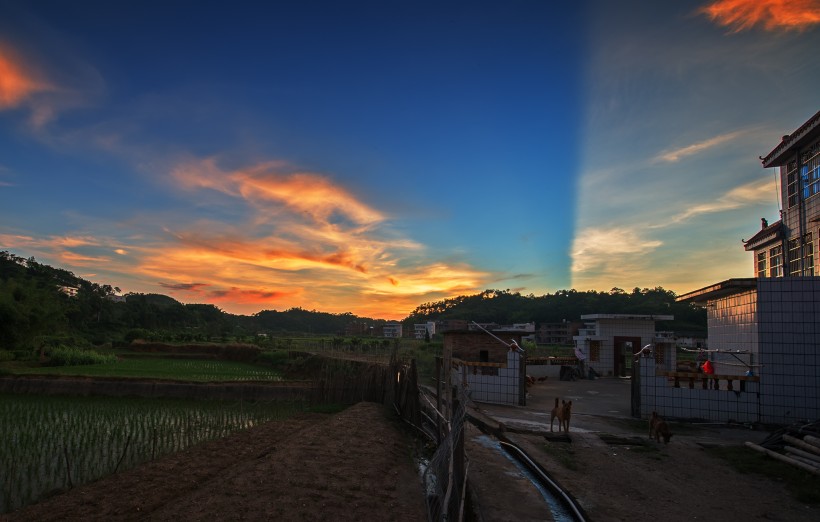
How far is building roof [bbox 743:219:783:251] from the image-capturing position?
16284 millimetres

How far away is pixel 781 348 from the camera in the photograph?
11438mm

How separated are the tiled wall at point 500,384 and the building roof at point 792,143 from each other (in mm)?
10637

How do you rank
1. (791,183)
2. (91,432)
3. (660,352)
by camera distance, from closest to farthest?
(91,432) → (791,183) → (660,352)

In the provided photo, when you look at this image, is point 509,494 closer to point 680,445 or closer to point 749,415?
point 680,445

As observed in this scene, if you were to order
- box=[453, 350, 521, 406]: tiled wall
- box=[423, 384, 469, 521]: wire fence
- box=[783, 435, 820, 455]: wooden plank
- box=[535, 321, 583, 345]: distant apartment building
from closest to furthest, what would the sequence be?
box=[423, 384, 469, 521]: wire fence, box=[783, 435, 820, 455]: wooden plank, box=[453, 350, 521, 406]: tiled wall, box=[535, 321, 583, 345]: distant apartment building

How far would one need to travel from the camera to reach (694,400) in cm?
1229

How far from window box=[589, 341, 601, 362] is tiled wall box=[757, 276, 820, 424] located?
1437 cm

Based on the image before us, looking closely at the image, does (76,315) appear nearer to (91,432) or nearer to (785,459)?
(91,432)

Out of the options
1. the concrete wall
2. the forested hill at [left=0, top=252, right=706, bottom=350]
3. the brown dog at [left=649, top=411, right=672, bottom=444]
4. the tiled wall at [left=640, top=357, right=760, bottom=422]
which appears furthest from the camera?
the forested hill at [left=0, top=252, right=706, bottom=350]

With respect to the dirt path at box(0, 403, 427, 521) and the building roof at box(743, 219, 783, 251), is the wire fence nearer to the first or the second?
the dirt path at box(0, 403, 427, 521)

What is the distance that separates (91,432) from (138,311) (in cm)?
6767

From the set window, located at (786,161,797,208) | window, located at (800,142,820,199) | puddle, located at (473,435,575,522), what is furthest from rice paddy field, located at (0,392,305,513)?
window, located at (786,161,797,208)

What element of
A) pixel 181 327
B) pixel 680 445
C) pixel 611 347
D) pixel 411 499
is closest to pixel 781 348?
pixel 680 445

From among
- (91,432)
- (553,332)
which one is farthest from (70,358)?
(553,332)
